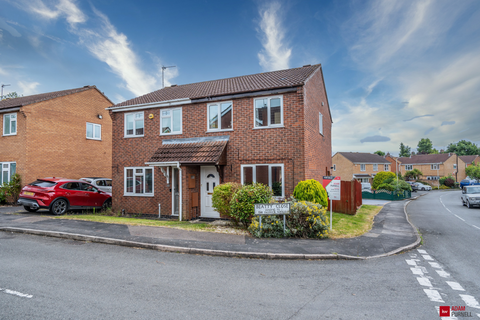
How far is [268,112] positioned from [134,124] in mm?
7619

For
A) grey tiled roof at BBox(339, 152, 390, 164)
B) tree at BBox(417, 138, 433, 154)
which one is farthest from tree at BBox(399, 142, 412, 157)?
grey tiled roof at BBox(339, 152, 390, 164)

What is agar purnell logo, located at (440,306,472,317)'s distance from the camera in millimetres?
3975

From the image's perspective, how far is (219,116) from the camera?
13117 mm

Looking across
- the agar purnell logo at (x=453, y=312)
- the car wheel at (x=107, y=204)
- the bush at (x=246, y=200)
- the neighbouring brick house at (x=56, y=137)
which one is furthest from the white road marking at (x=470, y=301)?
the neighbouring brick house at (x=56, y=137)

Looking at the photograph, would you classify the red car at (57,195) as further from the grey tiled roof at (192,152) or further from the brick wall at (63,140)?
the brick wall at (63,140)

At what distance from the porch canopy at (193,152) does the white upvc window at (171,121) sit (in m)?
0.64

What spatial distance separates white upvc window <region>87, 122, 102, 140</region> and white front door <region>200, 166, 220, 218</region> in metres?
13.1

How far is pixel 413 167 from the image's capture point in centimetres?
6850

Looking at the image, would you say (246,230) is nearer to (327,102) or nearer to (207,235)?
(207,235)

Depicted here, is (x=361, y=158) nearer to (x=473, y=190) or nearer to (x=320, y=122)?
(x=473, y=190)

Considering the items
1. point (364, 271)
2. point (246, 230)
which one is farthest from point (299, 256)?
point (246, 230)

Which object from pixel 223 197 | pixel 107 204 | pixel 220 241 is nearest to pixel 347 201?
pixel 223 197

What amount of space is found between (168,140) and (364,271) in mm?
10918

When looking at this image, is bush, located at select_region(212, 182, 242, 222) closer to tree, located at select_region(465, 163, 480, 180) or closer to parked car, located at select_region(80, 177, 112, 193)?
parked car, located at select_region(80, 177, 112, 193)
